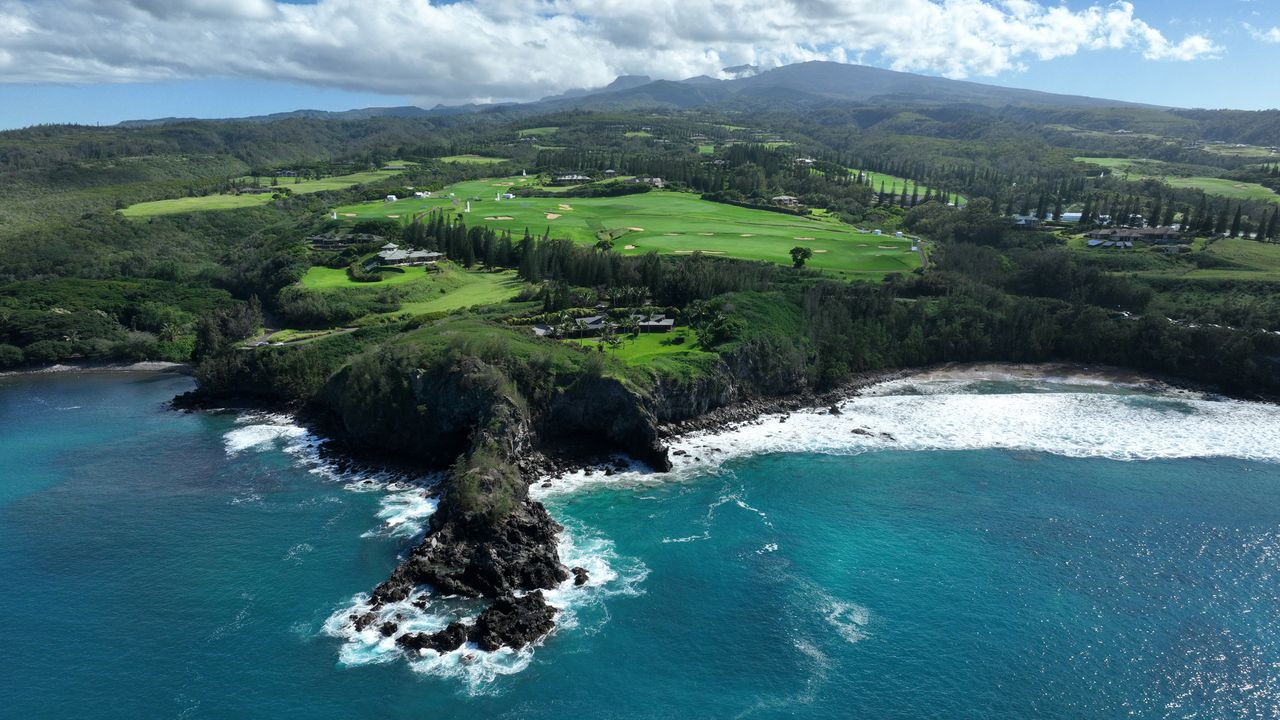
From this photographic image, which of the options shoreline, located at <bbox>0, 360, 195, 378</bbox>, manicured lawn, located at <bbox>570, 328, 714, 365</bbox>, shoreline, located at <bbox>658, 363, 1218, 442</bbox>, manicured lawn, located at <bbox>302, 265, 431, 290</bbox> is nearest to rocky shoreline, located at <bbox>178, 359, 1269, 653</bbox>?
shoreline, located at <bbox>658, 363, 1218, 442</bbox>

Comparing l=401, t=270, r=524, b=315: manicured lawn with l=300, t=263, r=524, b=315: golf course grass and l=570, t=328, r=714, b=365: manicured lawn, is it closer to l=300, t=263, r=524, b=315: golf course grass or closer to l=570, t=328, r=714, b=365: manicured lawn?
l=300, t=263, r=524, b=315: golf course grass

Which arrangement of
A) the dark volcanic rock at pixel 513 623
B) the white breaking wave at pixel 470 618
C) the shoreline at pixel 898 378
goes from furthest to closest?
1. the shoreline at pixel 898 378
2. the dark volcanic rock at pixel 513 623
3. the white breaking wave at pixel 470 618

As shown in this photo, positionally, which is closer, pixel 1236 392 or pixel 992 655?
pixel 992 655

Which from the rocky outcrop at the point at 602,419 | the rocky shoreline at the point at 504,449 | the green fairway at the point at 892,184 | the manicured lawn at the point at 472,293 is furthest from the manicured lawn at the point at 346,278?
the green fairway at the point at 892,184

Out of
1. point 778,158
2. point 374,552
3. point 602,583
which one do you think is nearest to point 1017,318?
point 602,583

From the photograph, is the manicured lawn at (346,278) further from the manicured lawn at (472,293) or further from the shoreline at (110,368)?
the shoreline at (110,368)

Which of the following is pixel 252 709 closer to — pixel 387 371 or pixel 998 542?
pixel 387 371

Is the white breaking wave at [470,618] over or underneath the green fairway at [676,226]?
underneath
